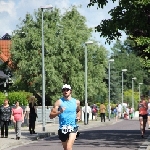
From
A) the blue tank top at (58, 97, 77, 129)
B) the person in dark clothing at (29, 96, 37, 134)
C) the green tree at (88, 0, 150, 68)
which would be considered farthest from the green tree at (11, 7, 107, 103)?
the blue tank top at (58, 97, 77, 129)

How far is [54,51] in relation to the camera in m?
64.0

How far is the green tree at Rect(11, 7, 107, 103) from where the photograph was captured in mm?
64438

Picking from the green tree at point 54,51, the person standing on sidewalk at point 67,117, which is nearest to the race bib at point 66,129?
the person standing on sidewalk at point 67,117

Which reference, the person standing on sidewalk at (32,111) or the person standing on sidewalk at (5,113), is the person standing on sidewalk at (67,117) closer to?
the person standing on sidewalk at (5,113)

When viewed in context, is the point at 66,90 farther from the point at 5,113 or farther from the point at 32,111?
the point at 32,111

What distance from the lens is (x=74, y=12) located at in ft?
222

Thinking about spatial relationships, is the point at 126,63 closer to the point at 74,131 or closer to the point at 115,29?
the point at 115,29

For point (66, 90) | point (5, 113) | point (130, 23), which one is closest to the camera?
point (66, 90)

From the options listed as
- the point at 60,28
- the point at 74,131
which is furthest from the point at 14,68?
the point at 74,131

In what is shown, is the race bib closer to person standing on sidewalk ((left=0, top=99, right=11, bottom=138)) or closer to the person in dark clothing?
person standing on sidewalk ((left=0, top=99, right=11, bottom=138))

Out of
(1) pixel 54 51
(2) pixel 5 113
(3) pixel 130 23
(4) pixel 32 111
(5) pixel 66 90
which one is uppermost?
(1) pixel 54 51

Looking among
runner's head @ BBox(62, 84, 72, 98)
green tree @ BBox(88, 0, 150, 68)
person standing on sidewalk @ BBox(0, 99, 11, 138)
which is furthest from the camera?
person standing on sidewalk @ BBox(0, 99, 11, 138)

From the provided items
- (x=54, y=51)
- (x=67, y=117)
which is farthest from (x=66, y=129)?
(x=54, y=51)

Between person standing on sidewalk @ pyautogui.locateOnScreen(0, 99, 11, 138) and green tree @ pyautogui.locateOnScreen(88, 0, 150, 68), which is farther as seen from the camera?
person standing on sidewalk @ pyautogui.locateOnScreen(0, 99, 11, 138)
